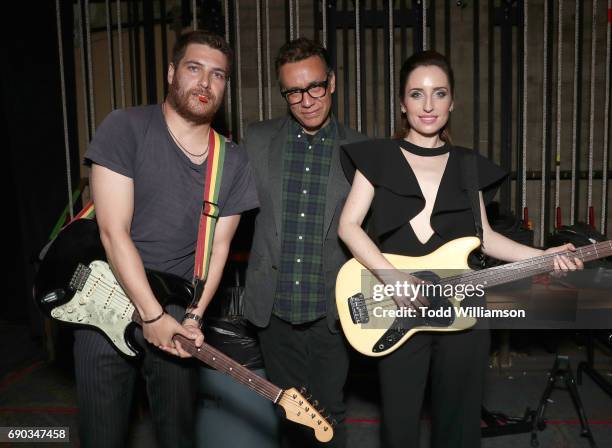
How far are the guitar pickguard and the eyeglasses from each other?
1013 mm

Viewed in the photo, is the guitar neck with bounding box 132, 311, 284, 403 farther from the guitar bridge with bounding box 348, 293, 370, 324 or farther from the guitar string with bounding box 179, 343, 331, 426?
the guitar bridge with bounding box 348, 293, 370, 324

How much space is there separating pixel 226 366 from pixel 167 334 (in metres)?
0.26

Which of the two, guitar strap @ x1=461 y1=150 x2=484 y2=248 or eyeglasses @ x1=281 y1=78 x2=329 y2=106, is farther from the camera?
eyeglasses @ x1=281 y1=78 x2=329 y2=106

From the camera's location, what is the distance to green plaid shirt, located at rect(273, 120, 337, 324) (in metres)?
2.35

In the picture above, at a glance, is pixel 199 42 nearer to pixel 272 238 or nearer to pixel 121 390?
pixel 272 238

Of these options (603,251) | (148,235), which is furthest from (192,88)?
(603,251)

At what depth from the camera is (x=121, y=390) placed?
2.02m

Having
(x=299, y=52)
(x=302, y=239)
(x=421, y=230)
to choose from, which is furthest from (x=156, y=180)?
(x=421, y=230)

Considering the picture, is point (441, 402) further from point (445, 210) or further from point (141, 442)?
point (141, 442)

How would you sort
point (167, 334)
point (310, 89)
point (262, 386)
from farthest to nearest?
point (310, 89) → point (262, 386) → point (167, 334)

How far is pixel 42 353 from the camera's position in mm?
4527

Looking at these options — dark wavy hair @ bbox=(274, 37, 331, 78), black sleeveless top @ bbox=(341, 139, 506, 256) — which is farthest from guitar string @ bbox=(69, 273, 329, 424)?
dark wavy hair @ bbox=(274, 37, 331, 78)

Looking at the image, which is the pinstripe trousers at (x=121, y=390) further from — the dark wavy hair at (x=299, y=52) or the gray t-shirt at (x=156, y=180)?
the dark wavy hair at (x=299, y=52)

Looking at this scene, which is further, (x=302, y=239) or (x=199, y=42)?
(x=302, y=239)
